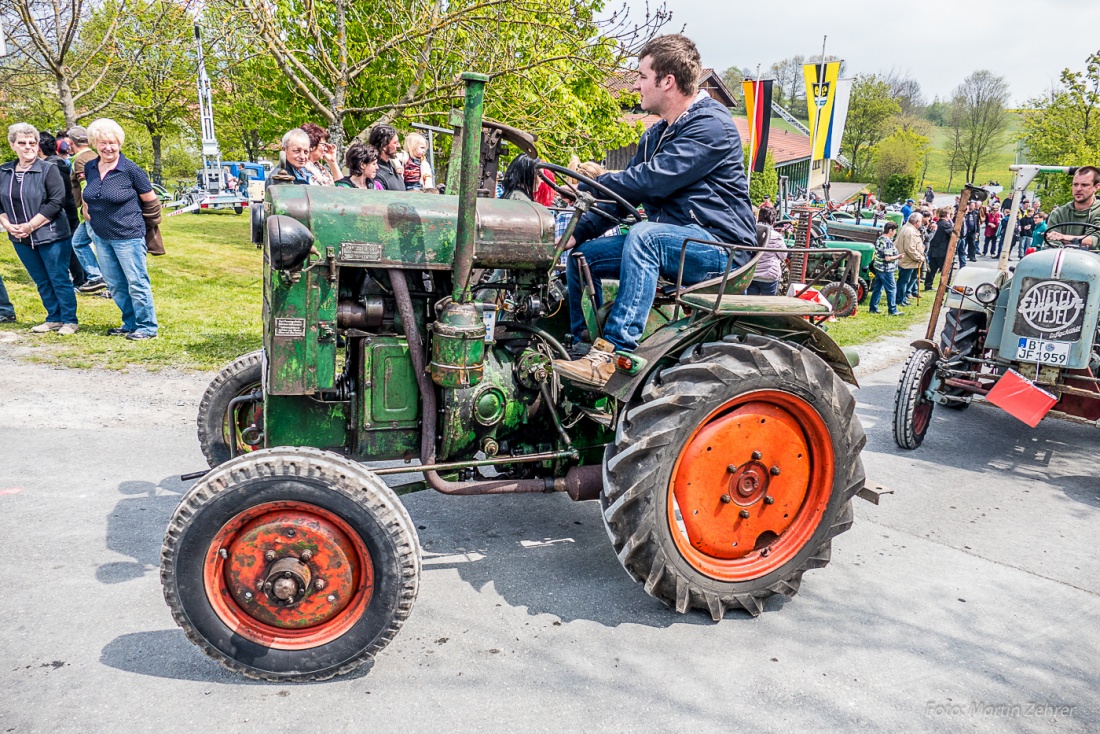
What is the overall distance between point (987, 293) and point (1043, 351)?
68 centimetres

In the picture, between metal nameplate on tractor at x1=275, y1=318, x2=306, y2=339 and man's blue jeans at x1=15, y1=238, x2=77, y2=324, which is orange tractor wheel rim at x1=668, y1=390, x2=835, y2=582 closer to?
metal nameplate on tractor at x1=275, y1=318, x2=306, y2=339

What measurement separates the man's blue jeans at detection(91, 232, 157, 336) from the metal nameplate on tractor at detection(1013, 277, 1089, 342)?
6976 millimetres

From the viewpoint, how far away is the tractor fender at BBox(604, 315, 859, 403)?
313 centimetres

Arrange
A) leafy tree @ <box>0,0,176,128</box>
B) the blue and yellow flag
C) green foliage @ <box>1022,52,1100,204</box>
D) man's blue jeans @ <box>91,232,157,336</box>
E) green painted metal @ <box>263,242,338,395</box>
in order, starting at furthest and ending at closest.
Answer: green foliage @ <box>1022,52,1100,204</box>
the blue and yellow flag
leafy tree @ <box>0,0,176,128</box>
man's blue jeans @ <box>91,232,157,336</box>
green painted metal @ <box>263,242,338,395</box>

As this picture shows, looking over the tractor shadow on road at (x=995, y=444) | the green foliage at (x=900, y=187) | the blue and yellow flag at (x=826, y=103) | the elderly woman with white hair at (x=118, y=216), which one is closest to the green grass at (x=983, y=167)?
the green foliage at (x=900, y=187)

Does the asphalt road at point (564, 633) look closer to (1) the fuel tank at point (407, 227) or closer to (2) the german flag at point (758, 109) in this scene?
(1) the fuel tank at point (407, 227)

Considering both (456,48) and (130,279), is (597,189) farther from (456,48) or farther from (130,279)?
(456,48)

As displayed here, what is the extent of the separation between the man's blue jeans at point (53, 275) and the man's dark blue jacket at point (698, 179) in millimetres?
5895

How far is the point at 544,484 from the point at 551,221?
110cm

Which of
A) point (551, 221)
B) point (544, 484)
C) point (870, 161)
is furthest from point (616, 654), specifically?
point (870, 161)

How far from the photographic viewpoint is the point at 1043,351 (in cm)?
536

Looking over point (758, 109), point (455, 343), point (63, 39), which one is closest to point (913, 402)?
point (455, 343)

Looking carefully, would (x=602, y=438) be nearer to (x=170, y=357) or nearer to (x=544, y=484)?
(x=544, y=484)

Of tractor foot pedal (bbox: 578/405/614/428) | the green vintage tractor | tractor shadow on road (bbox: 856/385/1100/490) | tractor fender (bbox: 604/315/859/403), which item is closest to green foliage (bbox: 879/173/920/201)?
tractor shadow on road (bbox: 856/385/1100/490)
